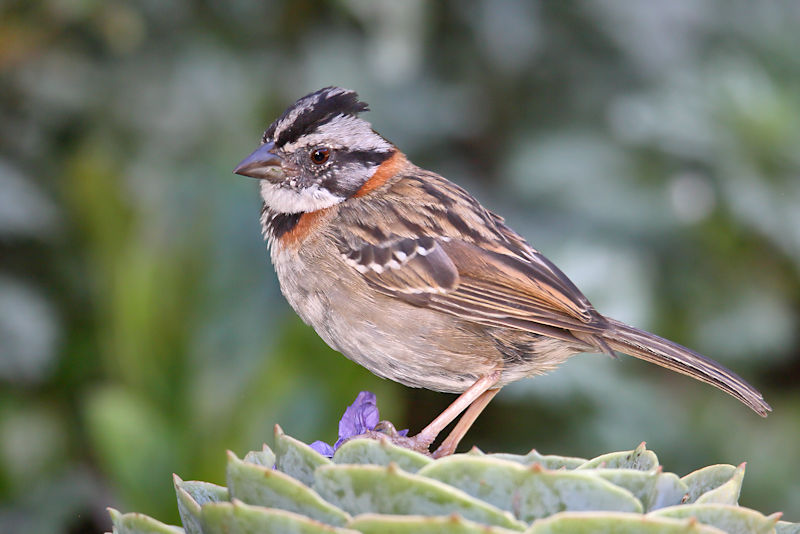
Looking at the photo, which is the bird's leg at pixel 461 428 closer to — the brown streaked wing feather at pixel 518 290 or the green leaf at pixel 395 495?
the brown streaked wing feather at pixel 518 290

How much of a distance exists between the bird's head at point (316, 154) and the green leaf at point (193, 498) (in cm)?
122

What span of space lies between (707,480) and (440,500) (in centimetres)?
47

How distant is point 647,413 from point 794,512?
742 millimetres

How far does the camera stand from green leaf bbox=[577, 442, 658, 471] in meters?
1.46

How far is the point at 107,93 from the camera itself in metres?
4.22

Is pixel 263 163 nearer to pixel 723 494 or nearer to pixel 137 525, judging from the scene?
pixel 137 525

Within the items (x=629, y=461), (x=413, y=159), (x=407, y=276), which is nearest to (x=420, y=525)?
(x=629, y=461)

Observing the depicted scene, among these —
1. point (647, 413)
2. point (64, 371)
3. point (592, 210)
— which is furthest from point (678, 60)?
point (64, 371)

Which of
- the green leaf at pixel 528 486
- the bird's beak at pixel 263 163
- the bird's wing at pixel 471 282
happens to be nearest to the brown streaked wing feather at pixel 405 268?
the bird's wing at pixel 471 282

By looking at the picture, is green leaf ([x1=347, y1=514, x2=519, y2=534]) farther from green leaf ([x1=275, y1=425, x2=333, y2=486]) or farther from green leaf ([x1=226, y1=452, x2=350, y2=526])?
green leaf ([x1=275, y1=425, x2=333, y2=486])

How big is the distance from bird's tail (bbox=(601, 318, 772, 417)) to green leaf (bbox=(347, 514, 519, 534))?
1.19 meters

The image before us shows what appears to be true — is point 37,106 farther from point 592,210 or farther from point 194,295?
point 592,210

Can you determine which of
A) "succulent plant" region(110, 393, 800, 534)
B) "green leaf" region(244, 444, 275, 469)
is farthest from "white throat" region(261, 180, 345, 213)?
"succulent plant" region(110, 393, 800, 534)

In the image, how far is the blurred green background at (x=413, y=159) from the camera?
3.49 metres
